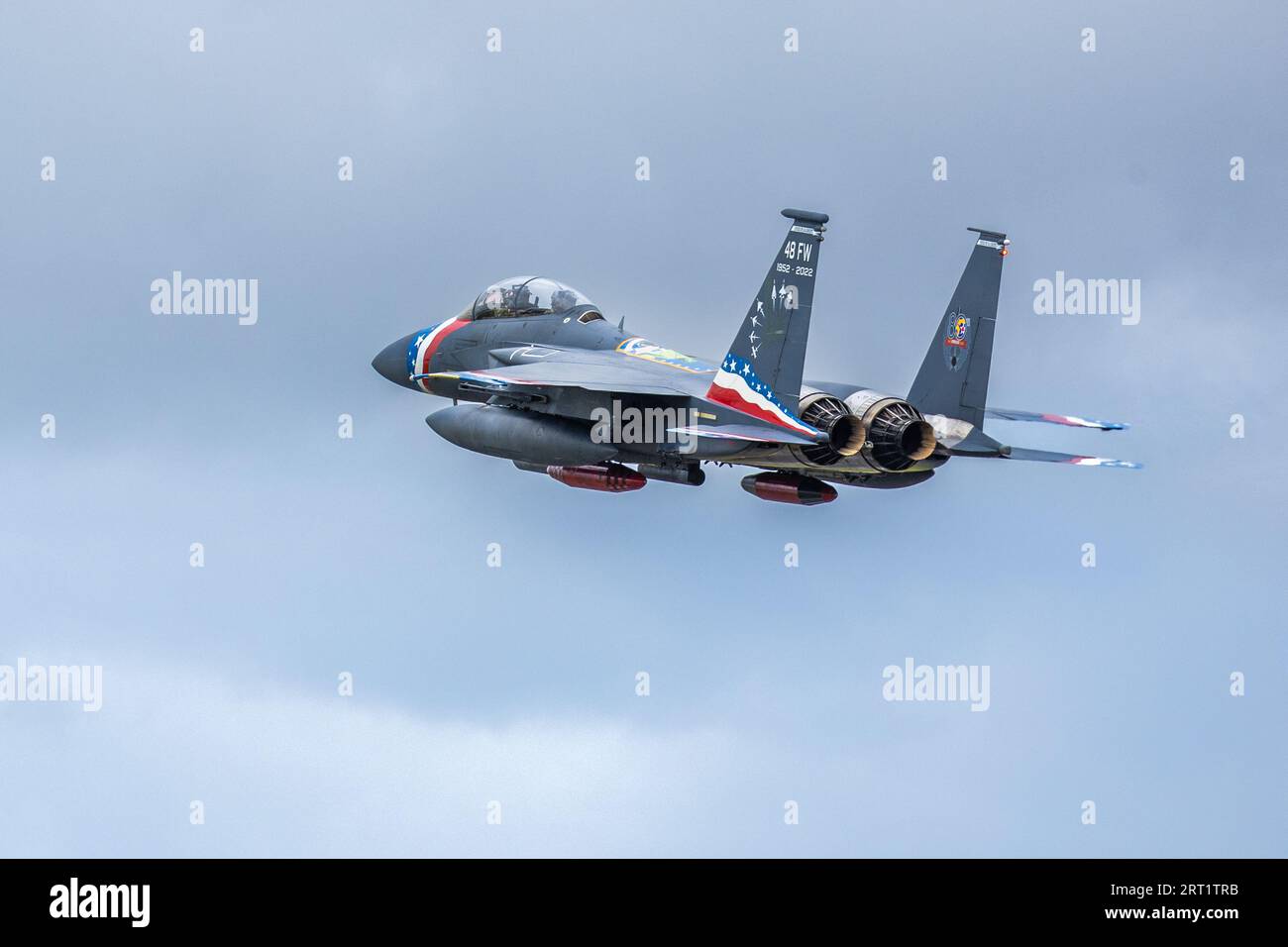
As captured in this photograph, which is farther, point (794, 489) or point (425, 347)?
point (425, 347)

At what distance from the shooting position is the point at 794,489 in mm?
49812

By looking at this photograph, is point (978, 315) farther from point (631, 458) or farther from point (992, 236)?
point (631, 458)

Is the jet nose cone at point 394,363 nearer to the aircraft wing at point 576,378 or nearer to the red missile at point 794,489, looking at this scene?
the aircraft wing at point 576,378

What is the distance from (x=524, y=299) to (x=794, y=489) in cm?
760

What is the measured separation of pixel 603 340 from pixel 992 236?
8.23 meters

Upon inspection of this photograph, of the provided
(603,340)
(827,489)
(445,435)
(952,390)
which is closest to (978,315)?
(952,390)

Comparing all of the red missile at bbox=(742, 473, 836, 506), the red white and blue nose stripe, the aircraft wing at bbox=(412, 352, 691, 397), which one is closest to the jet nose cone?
the red white and blue nose stripe

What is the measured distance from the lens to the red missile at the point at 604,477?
48.9m

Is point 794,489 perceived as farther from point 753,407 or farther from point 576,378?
point 576,378

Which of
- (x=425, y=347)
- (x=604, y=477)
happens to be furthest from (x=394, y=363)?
(x=604, y=477)

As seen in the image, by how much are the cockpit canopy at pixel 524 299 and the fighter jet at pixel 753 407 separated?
0.44 metres

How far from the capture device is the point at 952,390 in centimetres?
4878

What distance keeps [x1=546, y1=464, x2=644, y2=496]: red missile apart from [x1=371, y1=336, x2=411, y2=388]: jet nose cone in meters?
6.25

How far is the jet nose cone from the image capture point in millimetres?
54188
